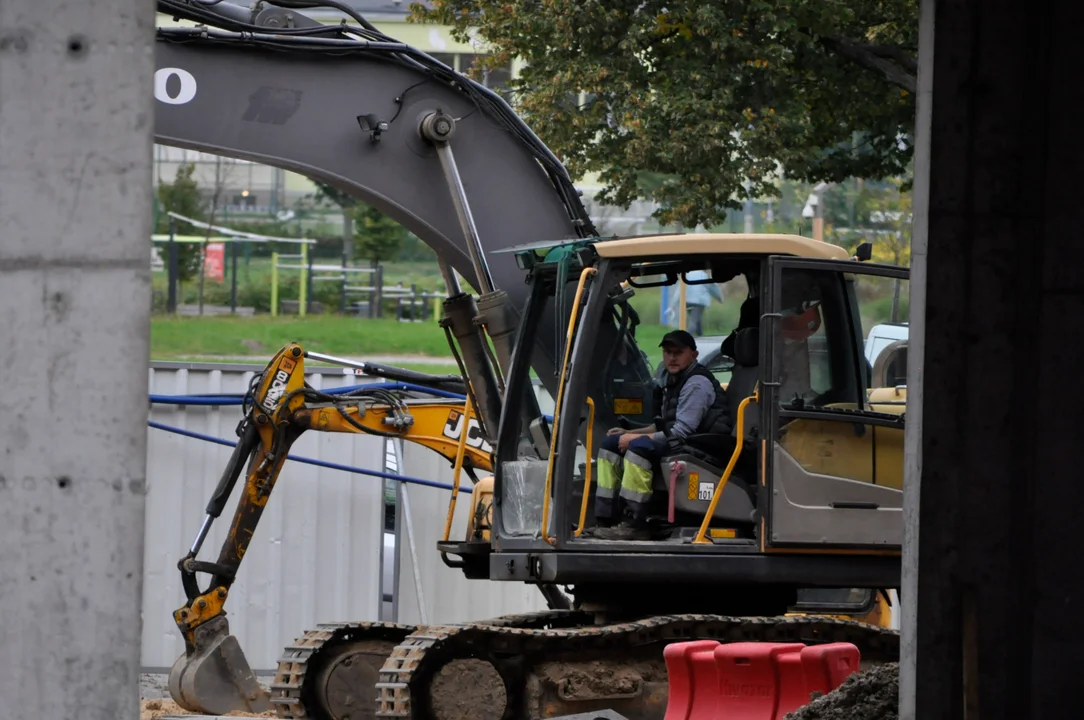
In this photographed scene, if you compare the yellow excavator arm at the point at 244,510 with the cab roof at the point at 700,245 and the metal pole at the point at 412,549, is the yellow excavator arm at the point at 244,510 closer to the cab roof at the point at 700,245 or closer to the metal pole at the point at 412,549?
the cab roof at the point at 700,245

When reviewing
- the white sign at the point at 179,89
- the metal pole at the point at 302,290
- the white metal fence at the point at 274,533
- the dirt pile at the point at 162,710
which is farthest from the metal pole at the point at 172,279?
the white sign at the point at 179,89

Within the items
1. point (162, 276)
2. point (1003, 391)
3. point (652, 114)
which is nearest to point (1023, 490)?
point (1003, 391)

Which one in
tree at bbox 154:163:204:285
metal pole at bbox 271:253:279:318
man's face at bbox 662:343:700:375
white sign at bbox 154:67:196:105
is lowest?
man's face at bbox 662:343:700:375

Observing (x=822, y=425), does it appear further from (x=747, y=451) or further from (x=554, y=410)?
(x=554, y=410)

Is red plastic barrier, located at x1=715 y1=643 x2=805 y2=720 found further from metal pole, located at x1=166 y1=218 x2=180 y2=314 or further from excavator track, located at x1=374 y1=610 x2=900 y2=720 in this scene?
metal pole, located at x1=166 y1=218 x2=180 y2=314

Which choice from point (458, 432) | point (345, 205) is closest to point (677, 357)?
point (458, 432)

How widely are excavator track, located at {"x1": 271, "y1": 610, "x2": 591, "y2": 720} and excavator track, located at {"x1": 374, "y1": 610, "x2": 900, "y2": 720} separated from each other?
0.58 metres

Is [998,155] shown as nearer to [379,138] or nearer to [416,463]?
[379,138]

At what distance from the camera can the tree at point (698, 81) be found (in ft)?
51.2

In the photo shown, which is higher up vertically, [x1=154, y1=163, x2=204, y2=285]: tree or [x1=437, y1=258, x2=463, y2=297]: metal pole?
[x1=154, y1=163, x2=204, y2=285]: tree

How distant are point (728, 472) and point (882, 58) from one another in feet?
31.1

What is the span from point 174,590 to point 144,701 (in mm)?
1744

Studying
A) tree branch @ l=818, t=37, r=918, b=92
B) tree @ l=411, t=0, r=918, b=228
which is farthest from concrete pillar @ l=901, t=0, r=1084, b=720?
tree branch @ l=818, t=37, r=918, b=92

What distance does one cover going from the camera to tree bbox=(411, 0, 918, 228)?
51.2 feet
